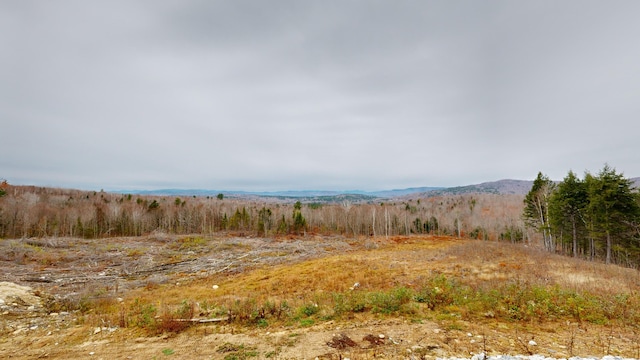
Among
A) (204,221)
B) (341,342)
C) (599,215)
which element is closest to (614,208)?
(599,215)

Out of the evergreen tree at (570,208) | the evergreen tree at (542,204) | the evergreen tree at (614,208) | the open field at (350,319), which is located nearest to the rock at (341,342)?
the open field at (350,319)

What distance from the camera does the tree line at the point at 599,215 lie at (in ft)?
76.2

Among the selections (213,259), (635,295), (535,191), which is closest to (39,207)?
(213,259)

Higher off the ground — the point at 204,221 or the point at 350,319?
the point at 350,319

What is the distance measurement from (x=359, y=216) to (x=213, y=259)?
47.4 meters

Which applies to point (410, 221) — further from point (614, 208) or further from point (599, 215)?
point (614, 208)

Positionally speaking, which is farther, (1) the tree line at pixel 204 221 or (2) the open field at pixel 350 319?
(1) the tree line at pixel 204 221

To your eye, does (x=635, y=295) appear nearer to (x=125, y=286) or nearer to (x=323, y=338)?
(x=323, y=338)

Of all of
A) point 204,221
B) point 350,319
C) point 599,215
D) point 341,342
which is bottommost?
point 204,221

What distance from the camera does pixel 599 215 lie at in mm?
24406

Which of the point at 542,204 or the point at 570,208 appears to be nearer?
the point at 570,208

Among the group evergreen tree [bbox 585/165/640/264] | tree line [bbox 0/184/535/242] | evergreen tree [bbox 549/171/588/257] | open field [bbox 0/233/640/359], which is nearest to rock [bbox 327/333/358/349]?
open field [bbox 0/233/640/359]

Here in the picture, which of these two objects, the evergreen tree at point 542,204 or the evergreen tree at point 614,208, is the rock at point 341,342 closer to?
the evergreen tree at point 614,208

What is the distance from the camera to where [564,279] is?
13.6 meters
